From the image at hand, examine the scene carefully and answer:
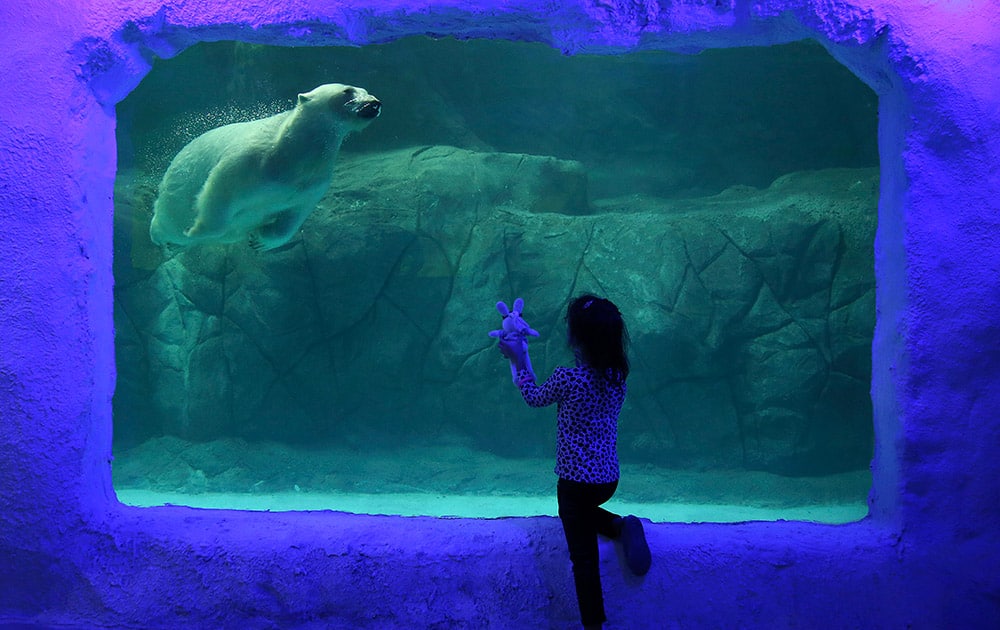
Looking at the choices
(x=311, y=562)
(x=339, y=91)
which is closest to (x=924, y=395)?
(x=311, y=562)

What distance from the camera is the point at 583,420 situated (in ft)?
7.90

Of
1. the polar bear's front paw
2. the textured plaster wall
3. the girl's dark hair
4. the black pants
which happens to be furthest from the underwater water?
the girl's dark hair

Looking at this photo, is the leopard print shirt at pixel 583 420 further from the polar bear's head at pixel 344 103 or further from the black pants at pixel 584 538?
the polar bear's head at pixel 344 103

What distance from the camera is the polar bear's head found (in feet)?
14.8

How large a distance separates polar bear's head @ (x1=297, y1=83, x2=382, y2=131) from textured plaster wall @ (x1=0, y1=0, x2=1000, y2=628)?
1.67 metres

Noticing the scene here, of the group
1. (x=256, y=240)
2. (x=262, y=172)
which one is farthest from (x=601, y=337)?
(x=256, y=240)

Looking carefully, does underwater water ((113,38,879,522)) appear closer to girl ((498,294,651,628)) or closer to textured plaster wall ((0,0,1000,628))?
textured plaster wall ((0,0,1000,628))

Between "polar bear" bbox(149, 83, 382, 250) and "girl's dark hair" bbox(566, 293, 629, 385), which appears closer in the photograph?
"girl's dark hair" bbox(566, 293, 629, 385)

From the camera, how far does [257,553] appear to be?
2.64 m

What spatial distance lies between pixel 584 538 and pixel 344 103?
3.47m

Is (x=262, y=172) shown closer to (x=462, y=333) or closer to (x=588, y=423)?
(x=462, y=333)

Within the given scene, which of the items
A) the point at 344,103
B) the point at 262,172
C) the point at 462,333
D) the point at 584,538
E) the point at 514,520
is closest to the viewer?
the point at 584,538

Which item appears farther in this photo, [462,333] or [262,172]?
[462,333]

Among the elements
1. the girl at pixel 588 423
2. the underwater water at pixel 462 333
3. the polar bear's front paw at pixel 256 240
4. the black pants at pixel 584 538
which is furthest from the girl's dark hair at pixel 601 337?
the polar bear's front paw at pixel 256 240
